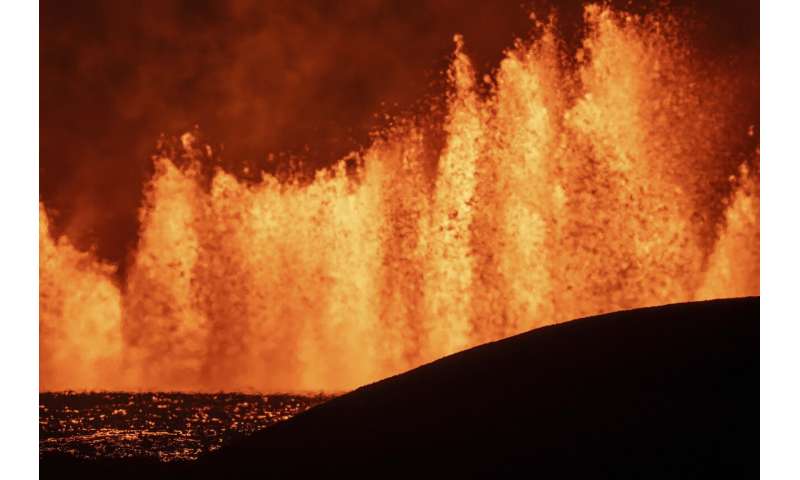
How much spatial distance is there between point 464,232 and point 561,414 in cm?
1365

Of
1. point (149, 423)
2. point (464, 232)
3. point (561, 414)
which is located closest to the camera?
point (561, 414)

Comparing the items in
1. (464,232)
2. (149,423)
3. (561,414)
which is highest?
(464,232)

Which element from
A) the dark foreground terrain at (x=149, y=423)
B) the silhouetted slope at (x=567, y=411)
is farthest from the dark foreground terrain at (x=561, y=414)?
the dark foreground terrain at (x=149, y=423)

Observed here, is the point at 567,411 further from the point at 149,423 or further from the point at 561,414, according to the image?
the point at 149,423

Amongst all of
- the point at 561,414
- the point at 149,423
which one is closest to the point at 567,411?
the point at 561,414

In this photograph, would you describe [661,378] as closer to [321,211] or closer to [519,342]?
[519,342]

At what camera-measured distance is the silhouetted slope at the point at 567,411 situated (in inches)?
215

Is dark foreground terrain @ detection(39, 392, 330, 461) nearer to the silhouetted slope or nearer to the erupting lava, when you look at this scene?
the erupting lava

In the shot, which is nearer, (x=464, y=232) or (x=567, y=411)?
(x=567, y=411)

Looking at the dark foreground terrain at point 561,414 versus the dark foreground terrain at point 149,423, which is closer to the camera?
the dark foreground terrain at point 561,414

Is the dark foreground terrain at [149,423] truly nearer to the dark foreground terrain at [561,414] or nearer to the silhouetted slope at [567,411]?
the dark foreground terrain at [561,414]

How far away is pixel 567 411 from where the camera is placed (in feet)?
19.2

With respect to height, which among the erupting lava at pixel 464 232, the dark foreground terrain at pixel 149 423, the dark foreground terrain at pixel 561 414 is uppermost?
the erupting lava at pixel 464 232
